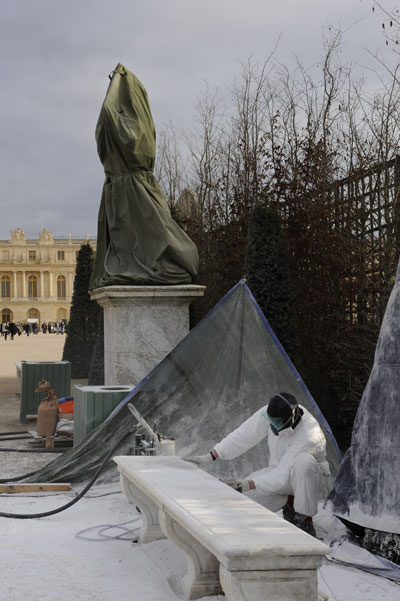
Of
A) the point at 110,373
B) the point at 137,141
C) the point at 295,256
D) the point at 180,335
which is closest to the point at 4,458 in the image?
the point at 110,373

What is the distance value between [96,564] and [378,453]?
163 cm

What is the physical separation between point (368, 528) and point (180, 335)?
13.9ft

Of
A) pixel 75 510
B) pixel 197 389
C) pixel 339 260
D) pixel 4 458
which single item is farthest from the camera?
pixel 339 260

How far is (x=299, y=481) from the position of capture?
14.4ft

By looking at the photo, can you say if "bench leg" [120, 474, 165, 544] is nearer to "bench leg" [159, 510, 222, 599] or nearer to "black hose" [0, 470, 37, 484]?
"bench leg" [159, 510, 222, 599]

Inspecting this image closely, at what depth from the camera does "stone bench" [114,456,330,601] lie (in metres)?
2.93

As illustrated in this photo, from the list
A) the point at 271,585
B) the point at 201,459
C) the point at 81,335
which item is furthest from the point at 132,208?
the point at 81,335

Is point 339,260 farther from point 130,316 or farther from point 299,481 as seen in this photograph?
point 299,481

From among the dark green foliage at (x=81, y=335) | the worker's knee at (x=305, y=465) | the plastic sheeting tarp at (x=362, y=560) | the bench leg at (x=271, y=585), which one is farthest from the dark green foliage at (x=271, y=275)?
the dark green foliage at (x=81, y=335)

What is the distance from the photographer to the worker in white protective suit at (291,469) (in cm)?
439

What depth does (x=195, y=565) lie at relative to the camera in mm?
3680

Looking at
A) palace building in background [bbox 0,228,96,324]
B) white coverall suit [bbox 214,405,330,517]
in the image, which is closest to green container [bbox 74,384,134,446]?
white coverall suit [bbox 214,405,330,517]

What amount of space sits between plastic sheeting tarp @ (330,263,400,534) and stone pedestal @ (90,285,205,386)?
391 cm

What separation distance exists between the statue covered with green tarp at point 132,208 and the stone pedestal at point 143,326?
153mm
